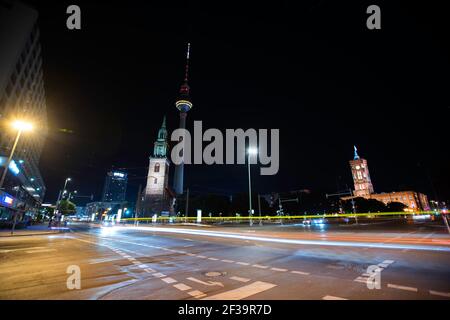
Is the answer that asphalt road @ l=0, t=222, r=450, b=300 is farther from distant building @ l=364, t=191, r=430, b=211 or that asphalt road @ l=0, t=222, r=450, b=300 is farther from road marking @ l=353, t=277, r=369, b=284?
distant building @ l=364, t=191, r=430, b=211

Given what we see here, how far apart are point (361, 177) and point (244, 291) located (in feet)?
601

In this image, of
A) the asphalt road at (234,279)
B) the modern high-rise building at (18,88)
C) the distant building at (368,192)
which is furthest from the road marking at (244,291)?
the distant building at (368,192)

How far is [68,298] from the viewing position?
14.1 ft

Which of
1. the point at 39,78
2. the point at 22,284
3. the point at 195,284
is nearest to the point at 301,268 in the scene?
the point at 195,284

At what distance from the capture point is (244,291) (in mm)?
4742

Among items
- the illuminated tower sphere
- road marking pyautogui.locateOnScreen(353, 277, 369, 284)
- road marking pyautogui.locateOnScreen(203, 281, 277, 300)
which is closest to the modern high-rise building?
road marking pyautogui.locateOnScreen(203, 281, 277, 300)

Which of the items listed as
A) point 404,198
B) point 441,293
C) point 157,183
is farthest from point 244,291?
point 404,198

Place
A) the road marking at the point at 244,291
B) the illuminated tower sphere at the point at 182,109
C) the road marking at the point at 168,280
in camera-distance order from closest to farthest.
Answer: the road marking at the point at 244,291
the road marking at the point at 168,280
the illuminated tower sphere at the point at 182,109

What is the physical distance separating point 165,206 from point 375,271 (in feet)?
292

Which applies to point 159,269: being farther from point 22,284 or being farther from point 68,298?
point 22,284

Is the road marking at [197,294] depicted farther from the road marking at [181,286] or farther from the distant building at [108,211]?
the distant building at [108,211]

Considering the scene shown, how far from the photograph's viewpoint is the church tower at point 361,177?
506 ft

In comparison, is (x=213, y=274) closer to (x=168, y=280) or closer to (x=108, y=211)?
(x=168, y=280)
